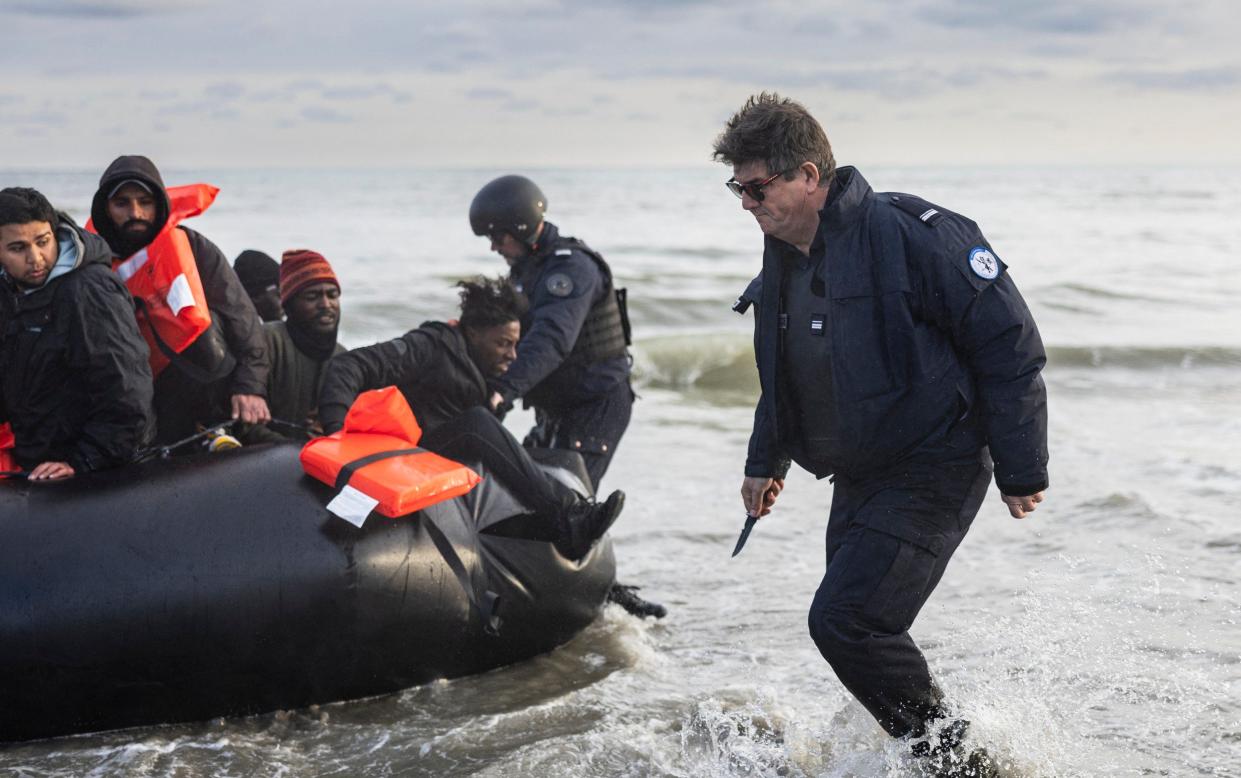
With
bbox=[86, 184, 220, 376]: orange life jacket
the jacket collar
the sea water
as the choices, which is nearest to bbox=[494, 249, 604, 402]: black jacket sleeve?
the sea water

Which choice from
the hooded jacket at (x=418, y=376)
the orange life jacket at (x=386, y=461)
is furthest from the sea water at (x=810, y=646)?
the hooded jacket at (x=418, y=376)

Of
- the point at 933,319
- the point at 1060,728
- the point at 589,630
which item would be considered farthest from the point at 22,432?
the point at 1060,728

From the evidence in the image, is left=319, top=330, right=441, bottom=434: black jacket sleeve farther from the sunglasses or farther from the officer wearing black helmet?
the sunglasses

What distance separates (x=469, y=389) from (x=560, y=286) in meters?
0.68

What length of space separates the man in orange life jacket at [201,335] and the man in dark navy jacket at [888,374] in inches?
98.1

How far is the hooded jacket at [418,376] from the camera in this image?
17.6ft

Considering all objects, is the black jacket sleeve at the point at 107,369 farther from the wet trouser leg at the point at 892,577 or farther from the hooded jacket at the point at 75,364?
the wet trouser leg at the point at 892,577

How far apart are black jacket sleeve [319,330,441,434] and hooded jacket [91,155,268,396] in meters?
0.31

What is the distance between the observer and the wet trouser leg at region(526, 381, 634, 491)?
6.29 meters

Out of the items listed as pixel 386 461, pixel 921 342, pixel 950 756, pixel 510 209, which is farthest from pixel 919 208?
pixel 510 209

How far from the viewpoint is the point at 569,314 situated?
19.5 ft

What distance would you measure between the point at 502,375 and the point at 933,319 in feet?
8.33

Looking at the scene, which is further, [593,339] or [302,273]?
[593,339]

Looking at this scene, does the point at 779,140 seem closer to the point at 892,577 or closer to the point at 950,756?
the point at 892,577
